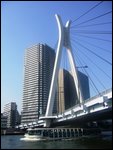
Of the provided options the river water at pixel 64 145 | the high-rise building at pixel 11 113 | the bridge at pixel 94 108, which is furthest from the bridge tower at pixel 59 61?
the high-rise building at pixel 11 113

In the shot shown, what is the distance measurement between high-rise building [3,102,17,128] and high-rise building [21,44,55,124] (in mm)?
7237

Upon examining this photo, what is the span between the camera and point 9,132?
354ft

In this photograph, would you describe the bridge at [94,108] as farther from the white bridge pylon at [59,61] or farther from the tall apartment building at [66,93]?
the tall apartment building at [66,93]

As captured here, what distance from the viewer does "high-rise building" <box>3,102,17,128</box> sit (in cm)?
14284

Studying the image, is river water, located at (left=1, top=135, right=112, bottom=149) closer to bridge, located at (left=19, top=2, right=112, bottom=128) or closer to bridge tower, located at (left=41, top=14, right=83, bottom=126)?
bridge, located at (left=19, top=2, right=112, bottom=128)

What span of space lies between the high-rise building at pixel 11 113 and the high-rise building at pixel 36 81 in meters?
7.24

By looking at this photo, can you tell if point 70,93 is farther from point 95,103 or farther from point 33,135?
point 95,103

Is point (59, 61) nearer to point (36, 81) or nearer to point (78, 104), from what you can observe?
point (78, 104)

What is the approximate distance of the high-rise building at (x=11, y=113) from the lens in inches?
5624

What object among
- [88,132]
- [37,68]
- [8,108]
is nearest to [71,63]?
[88,132]

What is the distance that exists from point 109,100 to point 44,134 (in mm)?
24791

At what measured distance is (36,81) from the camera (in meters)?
143

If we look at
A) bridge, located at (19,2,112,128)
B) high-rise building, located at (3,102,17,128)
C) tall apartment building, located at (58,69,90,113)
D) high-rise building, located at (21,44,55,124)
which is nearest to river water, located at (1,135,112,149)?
bridge, located at (19,2,112,128)

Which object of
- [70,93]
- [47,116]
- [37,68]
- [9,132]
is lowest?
[9,132]
